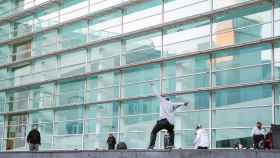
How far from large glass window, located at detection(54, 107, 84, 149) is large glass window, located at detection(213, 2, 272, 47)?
10348 millimetres

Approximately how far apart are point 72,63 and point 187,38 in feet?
30.4

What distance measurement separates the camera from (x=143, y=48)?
98.5 ft

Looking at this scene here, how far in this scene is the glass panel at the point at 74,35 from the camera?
34.1 m

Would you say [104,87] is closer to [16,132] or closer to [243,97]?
[243,97]

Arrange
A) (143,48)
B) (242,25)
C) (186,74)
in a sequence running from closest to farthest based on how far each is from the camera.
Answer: (242,25) < (186,74) < (143,48)

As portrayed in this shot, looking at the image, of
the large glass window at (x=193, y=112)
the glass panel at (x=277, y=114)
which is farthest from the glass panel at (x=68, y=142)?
the glass panel at (x=277, y=114)

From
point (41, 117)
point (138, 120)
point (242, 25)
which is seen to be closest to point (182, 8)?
point (242, 25)

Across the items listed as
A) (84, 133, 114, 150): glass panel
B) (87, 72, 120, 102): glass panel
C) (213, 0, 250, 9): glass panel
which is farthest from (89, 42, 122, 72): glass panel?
(213, 0, 250, 9): glass panel

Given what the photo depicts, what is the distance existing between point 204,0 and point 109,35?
669cm

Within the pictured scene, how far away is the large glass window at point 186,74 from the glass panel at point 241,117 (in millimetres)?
1708

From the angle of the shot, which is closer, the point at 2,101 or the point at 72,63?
the point at 72,63

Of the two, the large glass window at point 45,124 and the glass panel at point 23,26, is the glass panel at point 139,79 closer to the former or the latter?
the large glass window at point 45,124

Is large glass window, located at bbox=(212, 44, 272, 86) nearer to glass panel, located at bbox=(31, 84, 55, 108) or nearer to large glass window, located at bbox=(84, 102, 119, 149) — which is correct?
large glass window, located at bbox=(84, 102, 119, 149)

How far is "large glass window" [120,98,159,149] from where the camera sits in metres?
28.7
